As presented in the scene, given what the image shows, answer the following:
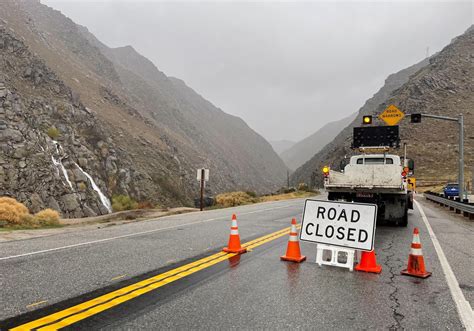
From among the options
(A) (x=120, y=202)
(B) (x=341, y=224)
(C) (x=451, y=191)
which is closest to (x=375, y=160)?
(B) (x=341, y=224)

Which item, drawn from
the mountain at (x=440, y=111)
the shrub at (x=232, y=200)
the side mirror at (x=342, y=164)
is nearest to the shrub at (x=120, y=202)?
the shrub at (x=232, y=200)

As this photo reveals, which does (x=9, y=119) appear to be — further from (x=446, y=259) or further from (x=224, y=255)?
(x=446, y=259)

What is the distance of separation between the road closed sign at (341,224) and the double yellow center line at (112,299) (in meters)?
1.77

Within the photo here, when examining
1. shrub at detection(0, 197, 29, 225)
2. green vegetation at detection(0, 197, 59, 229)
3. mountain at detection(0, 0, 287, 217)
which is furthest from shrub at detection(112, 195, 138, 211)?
shrub at detection(0, 197, 29, 225)

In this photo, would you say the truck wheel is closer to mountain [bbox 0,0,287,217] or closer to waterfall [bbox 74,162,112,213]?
mountain [bbox 0,0,287,217]

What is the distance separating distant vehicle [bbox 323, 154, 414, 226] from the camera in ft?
42.6

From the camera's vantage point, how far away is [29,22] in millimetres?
66625

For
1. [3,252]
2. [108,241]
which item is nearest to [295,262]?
[108,241]

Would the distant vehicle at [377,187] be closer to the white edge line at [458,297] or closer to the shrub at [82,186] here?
the white edge line at [458,297]

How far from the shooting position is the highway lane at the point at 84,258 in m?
5.34

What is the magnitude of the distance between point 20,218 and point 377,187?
41.5 ft

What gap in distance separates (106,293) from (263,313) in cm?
214

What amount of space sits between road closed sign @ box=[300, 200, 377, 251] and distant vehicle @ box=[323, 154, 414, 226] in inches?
229

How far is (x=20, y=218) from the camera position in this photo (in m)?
14.3
